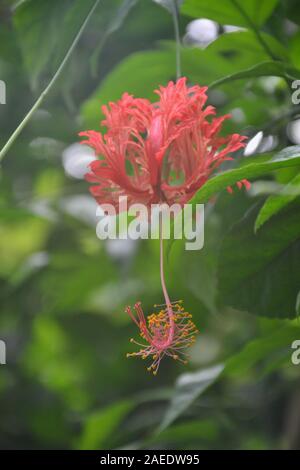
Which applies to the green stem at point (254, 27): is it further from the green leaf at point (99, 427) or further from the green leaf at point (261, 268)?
the green leaf at point (99, 427)

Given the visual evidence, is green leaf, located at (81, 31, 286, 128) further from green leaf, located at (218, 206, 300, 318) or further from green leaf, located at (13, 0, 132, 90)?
green leaf, located at (218, 206, 300, 318)

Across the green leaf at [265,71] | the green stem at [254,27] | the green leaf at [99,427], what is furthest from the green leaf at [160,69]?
the green leaf at [99,427]

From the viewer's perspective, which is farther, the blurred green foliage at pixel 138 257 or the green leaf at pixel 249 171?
the blurred green foliage at pixel 138 257

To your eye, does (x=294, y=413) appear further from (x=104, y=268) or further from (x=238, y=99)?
(x=238, y=99)

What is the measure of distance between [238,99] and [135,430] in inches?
29.2

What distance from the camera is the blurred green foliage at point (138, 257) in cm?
91

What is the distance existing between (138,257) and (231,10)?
2.84ft

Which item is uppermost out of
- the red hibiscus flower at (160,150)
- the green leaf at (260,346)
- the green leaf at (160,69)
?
the green leaf at (160,69)

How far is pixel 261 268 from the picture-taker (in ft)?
2.99

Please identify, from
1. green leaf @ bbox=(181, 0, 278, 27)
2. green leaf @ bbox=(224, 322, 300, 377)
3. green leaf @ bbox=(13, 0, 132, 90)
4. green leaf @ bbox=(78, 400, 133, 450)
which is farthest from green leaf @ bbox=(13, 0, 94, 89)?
green leaf @ bbox=(78, 400, 133, 450)

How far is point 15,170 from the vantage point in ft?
6.18

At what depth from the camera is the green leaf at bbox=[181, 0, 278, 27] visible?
97cm
